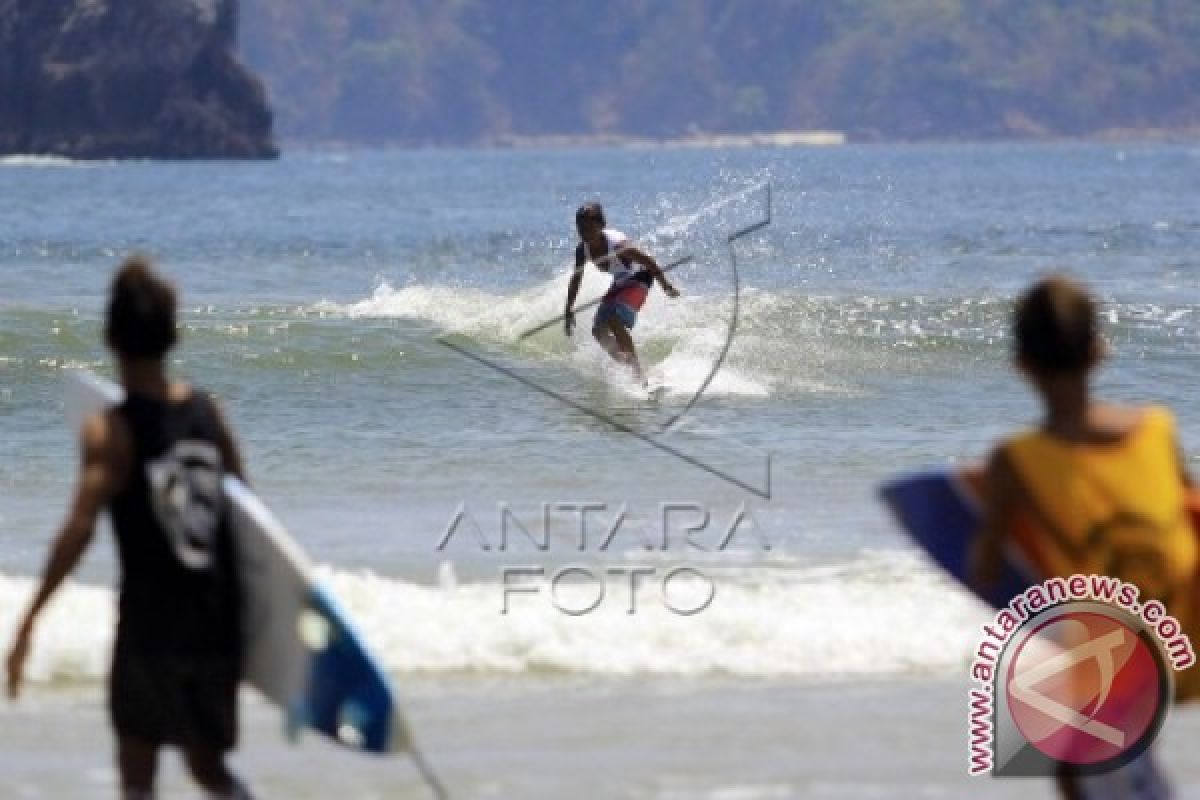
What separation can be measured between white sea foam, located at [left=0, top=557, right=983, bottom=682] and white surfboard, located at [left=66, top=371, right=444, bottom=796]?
9.07 ft

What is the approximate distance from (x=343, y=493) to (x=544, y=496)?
3.24 feet

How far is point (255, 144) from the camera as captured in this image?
12594 centimetres

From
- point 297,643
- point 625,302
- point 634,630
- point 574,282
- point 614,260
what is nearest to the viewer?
point 297,643

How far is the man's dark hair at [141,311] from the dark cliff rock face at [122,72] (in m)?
119

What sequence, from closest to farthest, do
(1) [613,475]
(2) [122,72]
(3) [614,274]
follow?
1. (1) [613,475]
2. (3) [614,274]
3. (2) [122,72]

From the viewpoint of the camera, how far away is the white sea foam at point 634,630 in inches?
329

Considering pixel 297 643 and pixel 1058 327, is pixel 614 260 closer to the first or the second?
pixel 297 643

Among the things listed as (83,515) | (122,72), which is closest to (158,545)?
(83,515)

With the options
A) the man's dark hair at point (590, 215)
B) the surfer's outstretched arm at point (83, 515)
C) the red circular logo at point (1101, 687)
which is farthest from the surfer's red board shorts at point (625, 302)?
the surfer's outstretched arm at point (83, 515)

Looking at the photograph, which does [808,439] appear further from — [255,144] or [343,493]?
[255,144]

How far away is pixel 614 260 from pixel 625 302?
45cm

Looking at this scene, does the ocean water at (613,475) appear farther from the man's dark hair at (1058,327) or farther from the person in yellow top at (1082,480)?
the man's dark hair at (1058,327)

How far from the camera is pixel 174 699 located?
5.34 meters

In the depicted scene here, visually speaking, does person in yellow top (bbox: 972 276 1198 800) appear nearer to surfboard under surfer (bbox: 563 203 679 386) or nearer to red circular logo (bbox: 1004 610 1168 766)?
red circular logo (bbox: 1004 610 1168 766)
